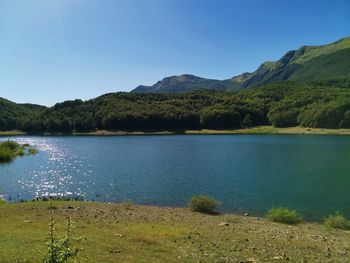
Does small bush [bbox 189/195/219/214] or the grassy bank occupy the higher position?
the grassy bank

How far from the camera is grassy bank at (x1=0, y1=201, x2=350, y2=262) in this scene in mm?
15117

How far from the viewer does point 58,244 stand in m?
8.74

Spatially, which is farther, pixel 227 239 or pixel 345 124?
pixel 345 124

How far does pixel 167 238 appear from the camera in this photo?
18266mm

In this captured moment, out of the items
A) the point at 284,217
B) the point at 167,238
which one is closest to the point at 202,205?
the point at 284,217

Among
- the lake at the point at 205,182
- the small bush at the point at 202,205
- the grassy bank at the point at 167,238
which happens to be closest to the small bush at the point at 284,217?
the grassy bank at the point at 167,238

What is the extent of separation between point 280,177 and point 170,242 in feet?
120

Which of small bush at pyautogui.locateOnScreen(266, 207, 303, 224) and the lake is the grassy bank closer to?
small bush at pyautogui.locateOnScreen(266, 207, 303, 224)

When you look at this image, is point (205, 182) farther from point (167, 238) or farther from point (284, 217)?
point (167, 238)

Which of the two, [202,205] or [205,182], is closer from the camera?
[202,205]

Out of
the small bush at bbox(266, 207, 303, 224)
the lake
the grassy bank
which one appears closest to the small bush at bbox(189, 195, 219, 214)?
the lake

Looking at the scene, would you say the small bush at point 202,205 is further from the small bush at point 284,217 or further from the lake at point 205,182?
the small bush at point 284,217

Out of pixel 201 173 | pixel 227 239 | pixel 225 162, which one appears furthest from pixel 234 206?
pixel 225 162

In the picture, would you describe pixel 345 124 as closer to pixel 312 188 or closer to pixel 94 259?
pixel 312 188
